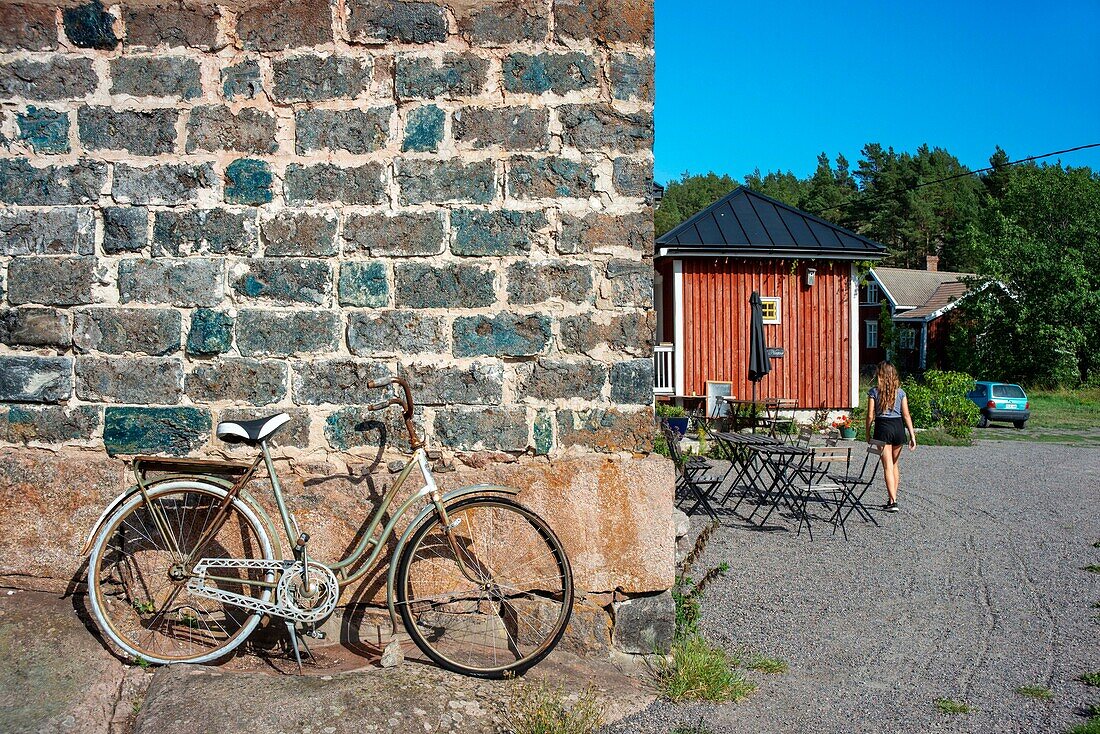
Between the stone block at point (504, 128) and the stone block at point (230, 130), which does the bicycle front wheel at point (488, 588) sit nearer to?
the stone block at point (504, 128)

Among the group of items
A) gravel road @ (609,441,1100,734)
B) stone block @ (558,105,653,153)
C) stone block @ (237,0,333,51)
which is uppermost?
stone block @ (237,0,333,51)

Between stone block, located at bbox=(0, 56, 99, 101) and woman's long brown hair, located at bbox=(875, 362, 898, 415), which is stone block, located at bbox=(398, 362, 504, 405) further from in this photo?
woman's long brown hair, located at bbox=(875, 362, 898, 415)

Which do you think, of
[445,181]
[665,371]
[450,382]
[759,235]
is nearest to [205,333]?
[450,382]

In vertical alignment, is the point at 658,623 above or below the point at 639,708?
above

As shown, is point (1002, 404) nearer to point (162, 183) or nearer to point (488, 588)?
point (488, 588)

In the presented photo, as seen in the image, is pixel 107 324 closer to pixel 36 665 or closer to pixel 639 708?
pixel 36 665

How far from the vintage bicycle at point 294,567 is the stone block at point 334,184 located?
0.88 metres

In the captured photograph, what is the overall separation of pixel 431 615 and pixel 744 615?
241 centimetres

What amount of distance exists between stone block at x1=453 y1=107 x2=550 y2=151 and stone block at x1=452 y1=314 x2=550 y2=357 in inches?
Answer: 31.4

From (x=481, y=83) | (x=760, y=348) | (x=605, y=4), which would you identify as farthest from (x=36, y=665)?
(x=760, y=348)

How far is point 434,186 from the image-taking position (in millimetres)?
4016

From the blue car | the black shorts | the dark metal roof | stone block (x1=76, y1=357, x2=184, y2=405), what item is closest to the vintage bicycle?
stone block (x1=76, y1=357, x2=184, y2=405)

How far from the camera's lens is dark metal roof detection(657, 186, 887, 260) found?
60.9 ft

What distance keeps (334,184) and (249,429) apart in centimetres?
119
